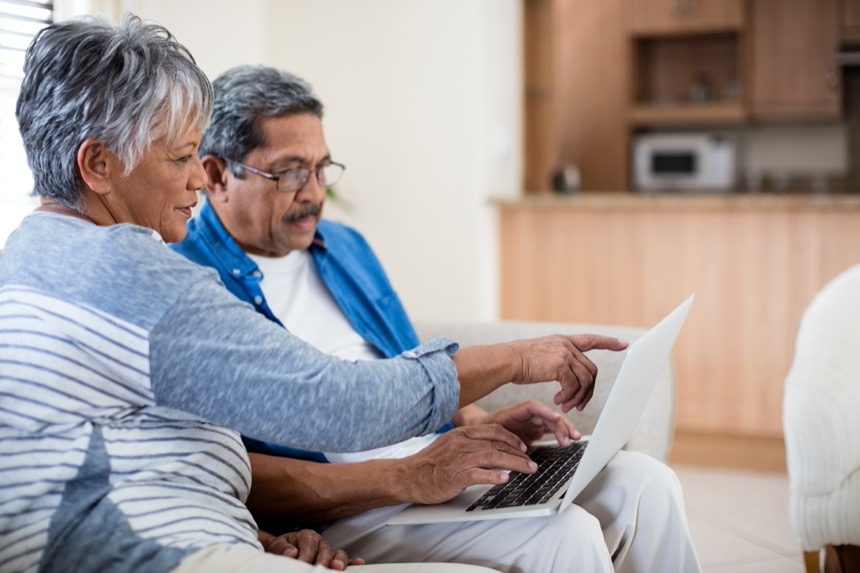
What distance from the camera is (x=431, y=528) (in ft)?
5.02

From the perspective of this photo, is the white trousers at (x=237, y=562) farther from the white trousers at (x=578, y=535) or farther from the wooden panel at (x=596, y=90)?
the wooden panel at (x=596, y=90)

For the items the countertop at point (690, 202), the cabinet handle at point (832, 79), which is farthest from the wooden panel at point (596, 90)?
the countertop at point (690, 202)

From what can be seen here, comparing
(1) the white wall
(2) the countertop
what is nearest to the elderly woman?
(1) the white wall

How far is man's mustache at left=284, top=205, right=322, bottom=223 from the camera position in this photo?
6.01ft

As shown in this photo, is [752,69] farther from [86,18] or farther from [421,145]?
[86,18]

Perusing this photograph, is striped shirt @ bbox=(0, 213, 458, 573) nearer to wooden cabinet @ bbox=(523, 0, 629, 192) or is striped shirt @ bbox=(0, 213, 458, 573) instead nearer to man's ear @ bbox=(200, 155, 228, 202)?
man's ear @ bbox=(200, 155, 228, 202)

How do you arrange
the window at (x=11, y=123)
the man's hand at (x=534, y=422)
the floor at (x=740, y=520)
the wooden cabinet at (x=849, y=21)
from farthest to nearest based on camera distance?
the wooden cabinet at (x=849, y=21) → the floor at (x=740, y=520) → the window at (x=11, y=123) → the man's hand at (x=534, y=422)

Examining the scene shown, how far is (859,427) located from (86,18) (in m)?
1.64

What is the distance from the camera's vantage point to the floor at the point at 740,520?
2.71 m

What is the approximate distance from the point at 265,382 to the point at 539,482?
57 centimetres

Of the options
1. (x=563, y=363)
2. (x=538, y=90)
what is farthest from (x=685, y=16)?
(x=563, y=363)

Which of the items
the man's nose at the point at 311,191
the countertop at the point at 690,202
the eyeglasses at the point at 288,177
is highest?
the eyeglasses at the point at 288,177

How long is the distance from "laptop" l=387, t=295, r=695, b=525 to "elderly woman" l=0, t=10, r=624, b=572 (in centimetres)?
22

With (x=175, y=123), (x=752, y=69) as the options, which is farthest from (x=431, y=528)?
(x=752, y=69)
